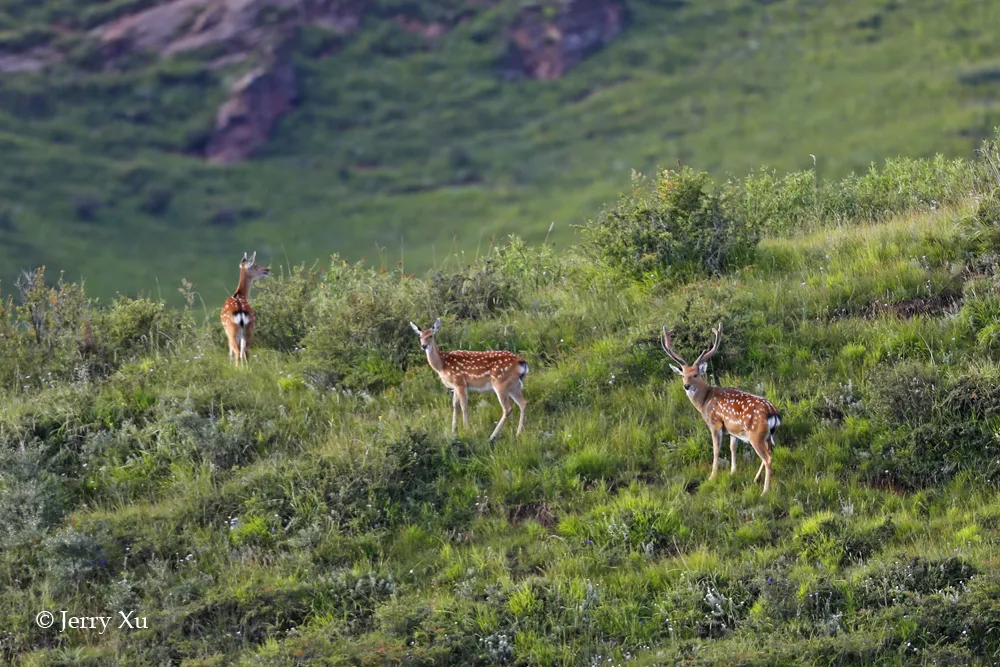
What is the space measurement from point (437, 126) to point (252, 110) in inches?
635

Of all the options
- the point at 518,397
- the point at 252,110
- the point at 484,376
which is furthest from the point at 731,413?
the point at 252,110

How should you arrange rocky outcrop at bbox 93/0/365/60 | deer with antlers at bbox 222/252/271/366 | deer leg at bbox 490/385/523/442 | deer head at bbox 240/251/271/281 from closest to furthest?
deer leg at bbox 490/385/523/442
deer with antlers at bbox 222/252/271/366
deer head at bbox 240/251/271/281
rocky outcrop at bbox 93/0/365/60

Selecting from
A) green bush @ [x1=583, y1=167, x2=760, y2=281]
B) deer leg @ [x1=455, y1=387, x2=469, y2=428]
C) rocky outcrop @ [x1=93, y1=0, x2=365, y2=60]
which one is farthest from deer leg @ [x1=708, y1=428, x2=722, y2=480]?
rocky outcrop @ [x1=93, y1=0, x2=365, y2=60]

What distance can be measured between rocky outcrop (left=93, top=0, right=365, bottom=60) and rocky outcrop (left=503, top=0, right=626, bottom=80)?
1725cm

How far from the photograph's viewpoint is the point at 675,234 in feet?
49.6

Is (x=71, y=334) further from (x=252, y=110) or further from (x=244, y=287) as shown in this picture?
(x=252, y=110)

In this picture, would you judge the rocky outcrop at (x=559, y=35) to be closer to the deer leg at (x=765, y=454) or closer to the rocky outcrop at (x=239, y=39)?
the rocky outcrop at (x=239, y=39)

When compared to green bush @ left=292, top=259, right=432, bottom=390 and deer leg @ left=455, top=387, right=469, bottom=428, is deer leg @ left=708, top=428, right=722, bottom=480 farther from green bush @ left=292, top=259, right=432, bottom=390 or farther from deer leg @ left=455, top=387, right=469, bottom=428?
green bush @ left=292, top=259, right=432, bottom=390

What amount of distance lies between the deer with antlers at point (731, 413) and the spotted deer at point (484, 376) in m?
1.46

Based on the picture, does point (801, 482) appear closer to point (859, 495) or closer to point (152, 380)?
point (859, 495)

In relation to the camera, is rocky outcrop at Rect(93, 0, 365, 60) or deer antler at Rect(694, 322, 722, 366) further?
rocky outcrop at Rect(93, 0, 365, 60)

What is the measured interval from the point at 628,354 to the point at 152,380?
16.7 ft

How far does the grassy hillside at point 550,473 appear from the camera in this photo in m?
9.92

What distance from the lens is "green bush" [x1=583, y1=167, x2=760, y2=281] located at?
1490 cm
